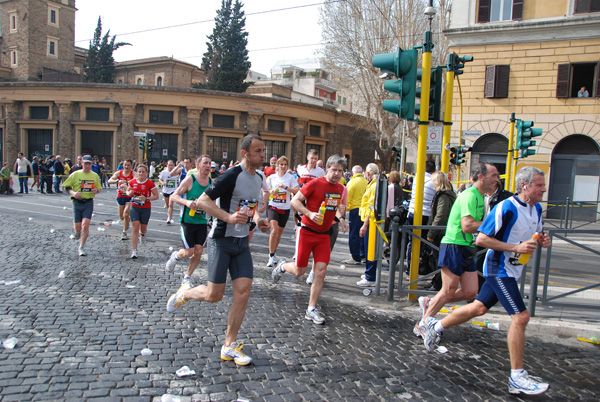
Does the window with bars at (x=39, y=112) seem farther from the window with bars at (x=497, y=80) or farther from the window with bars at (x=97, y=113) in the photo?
the window with bars at (x=497, y=80)

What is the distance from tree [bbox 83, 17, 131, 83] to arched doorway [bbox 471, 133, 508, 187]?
1724 inches

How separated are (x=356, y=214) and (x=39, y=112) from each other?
36793 mm

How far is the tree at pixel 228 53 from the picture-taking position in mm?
44594

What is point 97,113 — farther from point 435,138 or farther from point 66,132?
point 435,138

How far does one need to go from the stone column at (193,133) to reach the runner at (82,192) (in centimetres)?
2681

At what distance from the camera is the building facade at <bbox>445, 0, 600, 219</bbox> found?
2009 cm

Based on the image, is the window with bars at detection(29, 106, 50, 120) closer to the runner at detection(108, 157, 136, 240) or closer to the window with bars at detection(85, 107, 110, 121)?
the window with bars at detection(85, 107, 110, 121)

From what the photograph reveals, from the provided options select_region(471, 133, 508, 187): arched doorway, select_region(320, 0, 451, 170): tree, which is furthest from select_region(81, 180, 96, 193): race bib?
select_region(320, 0, 451, 170): tree

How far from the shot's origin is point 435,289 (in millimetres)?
6844

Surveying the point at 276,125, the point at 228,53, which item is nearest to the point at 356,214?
the point at 276,125

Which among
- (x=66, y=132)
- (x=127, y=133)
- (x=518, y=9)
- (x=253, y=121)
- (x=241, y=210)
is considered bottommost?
(x=241, y=210)

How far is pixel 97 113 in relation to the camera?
3572 centimetres

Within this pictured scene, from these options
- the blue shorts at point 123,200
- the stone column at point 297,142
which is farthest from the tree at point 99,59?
the blue shorts at point 123,200

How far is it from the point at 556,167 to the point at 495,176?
770 inches
